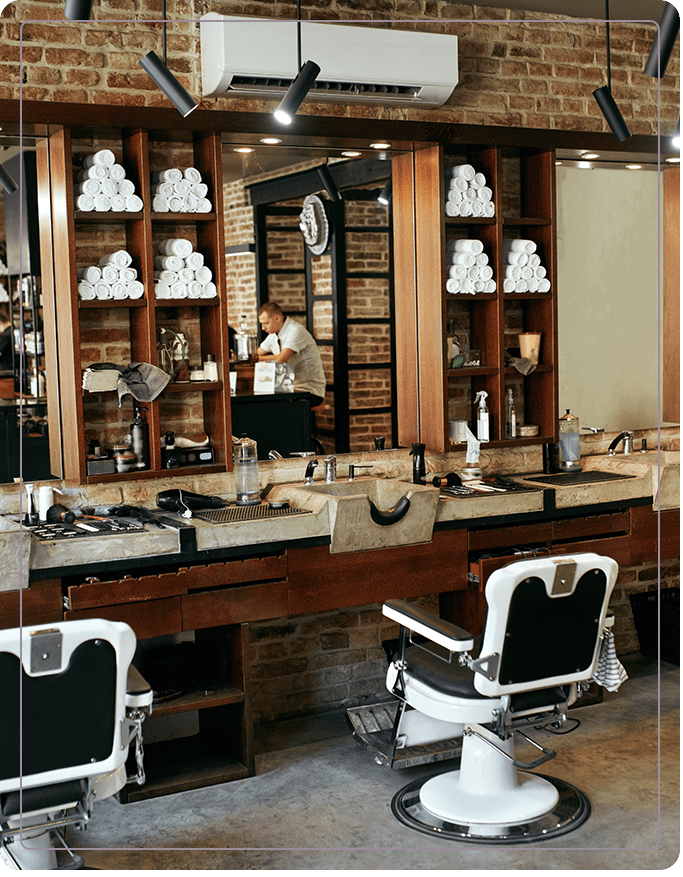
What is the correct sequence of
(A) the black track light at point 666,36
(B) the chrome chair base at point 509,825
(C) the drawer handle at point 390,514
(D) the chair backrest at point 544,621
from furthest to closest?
(C) the drawer handle at point 390,514
(B) the chrome chair base at point 509,825
(D) the chair backrest at point 544,621
(A) the black track light at point 666,36

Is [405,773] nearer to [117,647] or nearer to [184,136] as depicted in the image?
[117,647]

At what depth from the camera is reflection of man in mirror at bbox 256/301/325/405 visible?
4207 millimetres

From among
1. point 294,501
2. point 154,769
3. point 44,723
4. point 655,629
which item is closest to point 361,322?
point 294,501

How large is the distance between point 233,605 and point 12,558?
0.88 meters

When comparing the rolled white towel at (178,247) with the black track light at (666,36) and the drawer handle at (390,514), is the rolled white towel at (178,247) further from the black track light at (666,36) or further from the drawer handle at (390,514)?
the black track light at (666,36)

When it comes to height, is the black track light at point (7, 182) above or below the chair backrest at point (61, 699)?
above

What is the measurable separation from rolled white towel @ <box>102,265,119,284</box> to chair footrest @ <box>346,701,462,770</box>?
2.11 metres

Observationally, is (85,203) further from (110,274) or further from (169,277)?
(169,277)

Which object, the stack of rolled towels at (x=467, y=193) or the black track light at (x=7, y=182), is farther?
the stack of rolled towels at (x=467, y=193)

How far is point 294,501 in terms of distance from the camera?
4188 mm

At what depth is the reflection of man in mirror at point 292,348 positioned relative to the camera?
4.21 metres

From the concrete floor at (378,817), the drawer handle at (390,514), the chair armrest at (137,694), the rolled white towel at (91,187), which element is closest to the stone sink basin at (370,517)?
the drawer handle at (390,514)

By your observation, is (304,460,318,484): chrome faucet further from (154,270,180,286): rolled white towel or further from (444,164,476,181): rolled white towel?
(444,164,476,181): rolled white towel

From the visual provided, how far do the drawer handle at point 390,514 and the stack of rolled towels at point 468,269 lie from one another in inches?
45.9
